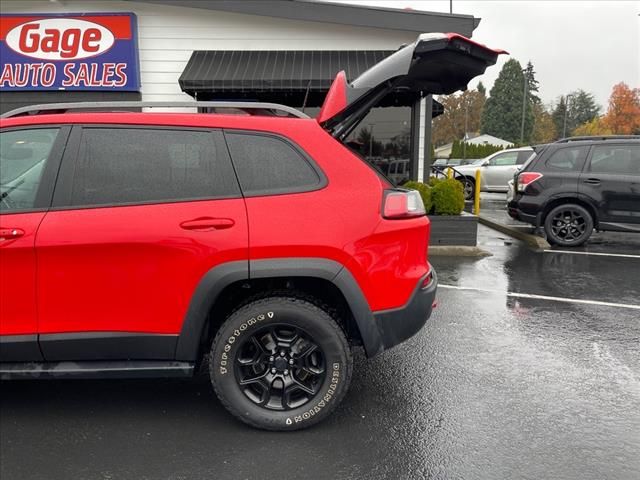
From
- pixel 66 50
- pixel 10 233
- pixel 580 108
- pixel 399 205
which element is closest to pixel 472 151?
pixel 66 50

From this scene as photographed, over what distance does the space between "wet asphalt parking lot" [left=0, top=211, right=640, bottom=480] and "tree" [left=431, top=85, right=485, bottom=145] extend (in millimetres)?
80619

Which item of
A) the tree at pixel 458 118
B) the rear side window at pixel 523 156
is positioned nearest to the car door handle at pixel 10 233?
the rear side window at pixel 523 156

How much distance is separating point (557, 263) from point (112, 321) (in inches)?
259

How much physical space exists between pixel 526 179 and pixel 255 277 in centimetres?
715

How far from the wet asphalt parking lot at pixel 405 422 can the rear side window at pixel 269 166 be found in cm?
140

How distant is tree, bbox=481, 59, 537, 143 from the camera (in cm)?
9150

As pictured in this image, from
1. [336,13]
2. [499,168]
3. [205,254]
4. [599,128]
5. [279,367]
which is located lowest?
[279,367]

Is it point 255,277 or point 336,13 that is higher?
point 336,13

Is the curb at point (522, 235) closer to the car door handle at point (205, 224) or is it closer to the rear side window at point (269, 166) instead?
the rear side window at point (269, 166)

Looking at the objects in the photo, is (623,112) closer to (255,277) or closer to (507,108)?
(507,108)

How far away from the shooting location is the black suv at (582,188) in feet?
26.7

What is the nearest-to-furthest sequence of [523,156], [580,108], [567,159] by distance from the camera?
[567,159]
[523,156]
[580,108]

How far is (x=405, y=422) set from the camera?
2.99 meters

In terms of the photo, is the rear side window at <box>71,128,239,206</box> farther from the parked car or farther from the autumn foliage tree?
the autumn foliage tree
